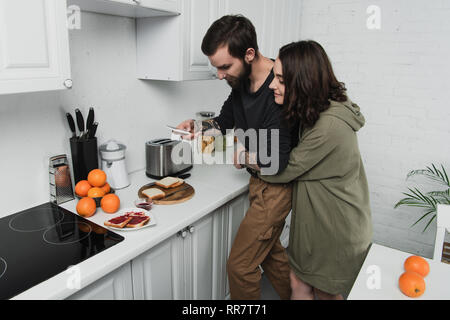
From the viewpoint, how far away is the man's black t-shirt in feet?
4.71

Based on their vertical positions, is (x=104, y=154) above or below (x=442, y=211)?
above

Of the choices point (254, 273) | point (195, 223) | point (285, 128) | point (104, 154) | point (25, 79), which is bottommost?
point (254, 273)

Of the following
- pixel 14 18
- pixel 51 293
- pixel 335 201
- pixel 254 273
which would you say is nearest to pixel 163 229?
pixel 51 293

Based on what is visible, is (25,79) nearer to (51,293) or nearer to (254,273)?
(51,293)

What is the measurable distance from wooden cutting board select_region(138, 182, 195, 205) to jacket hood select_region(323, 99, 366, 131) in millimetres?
712

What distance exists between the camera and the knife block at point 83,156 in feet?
5.00

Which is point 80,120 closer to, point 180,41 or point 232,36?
point 180,41

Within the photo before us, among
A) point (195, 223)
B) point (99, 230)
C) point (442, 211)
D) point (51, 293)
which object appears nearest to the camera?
point (51, 293)

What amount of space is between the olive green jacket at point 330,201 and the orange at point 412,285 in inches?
20.2

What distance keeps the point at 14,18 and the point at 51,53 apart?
0.13 metres

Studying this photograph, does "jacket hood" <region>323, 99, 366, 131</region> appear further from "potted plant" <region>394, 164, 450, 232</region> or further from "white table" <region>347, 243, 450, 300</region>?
"potted plant" <region>394, 164, 450, 232</region>

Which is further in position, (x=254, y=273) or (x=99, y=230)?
(x=254, y=273)

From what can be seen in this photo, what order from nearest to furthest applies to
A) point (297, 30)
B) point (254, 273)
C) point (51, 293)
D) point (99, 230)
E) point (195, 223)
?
point (51, 293)
point (99, 230)
point (195, 223)
point (254, 273)
point (297, 30)

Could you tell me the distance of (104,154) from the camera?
161cm
